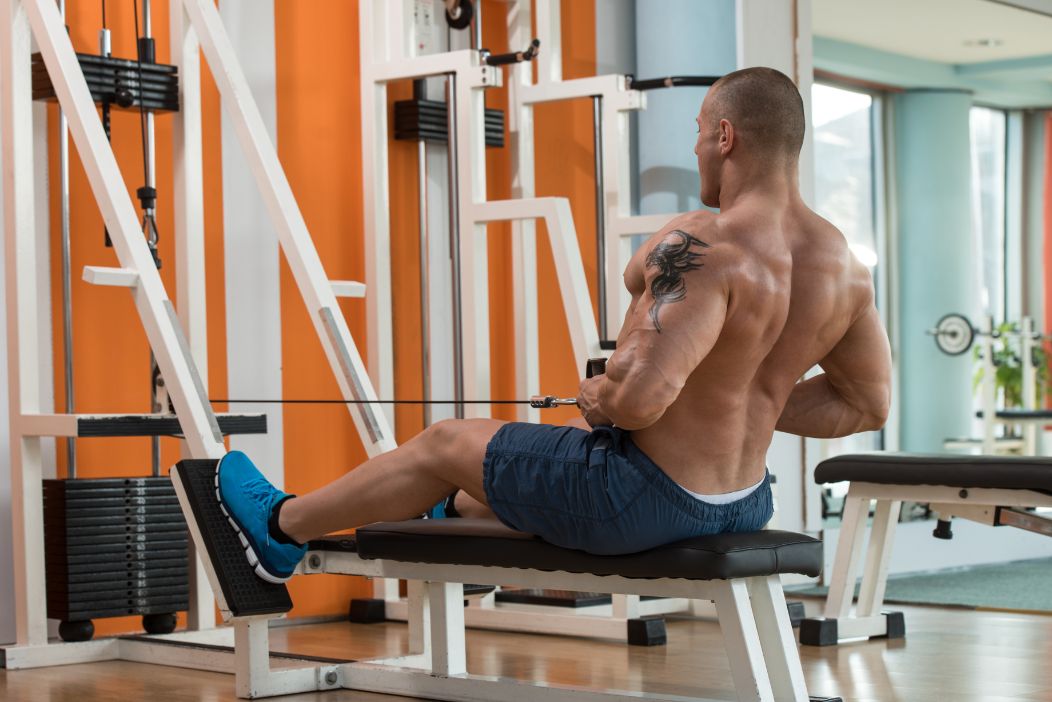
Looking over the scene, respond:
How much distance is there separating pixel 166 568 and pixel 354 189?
1483mm

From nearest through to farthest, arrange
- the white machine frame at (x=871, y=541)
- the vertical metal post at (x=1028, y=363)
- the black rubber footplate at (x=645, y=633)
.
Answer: the white machine frame at (x=871, y=541)
the black rubber footplate at (x=645, y=633)
the vertical metal post at (x=1028, y=363)

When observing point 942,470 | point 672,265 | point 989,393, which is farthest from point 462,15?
point 989,393

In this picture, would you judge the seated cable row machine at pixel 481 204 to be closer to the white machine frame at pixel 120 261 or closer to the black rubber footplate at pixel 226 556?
the white machine frame at pixel 120 261

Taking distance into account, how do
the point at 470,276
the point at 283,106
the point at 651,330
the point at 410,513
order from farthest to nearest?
1. the point at 283,106
2. the point at 470,276
3. the point at 410,513
4. the point at 651,330

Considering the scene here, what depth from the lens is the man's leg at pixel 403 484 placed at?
2818mm

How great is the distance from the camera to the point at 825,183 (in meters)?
8.05

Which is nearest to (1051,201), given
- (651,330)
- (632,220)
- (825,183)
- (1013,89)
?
(1013,89)

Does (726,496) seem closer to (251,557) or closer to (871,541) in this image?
(251,557)

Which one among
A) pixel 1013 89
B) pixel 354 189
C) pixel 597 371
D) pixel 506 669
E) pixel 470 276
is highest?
pixel 1013 89

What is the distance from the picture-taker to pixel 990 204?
8.80m

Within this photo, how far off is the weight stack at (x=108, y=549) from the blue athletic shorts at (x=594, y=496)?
1.40m

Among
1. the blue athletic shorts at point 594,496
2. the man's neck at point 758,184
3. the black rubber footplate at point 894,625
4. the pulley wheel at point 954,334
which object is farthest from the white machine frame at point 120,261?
the pulley wheel at point 954,334

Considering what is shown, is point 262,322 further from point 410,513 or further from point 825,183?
point 825,183

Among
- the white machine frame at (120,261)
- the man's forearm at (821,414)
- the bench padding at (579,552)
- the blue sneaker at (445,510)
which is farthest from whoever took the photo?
the white machine frame at (120,261)
